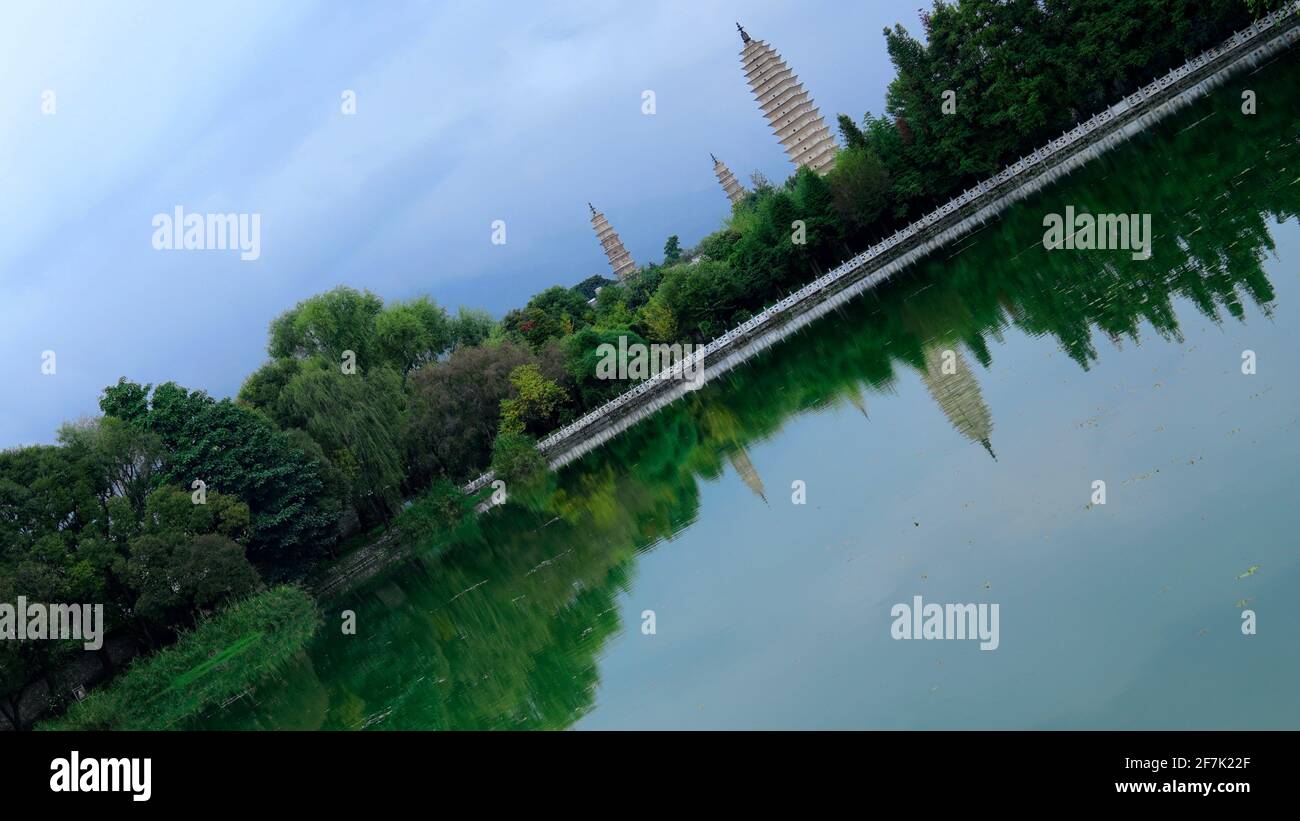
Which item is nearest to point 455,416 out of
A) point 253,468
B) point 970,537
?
point 253,468

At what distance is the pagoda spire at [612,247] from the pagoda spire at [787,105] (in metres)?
24.8

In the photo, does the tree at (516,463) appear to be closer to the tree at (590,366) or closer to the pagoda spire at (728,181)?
the tree at (590,366)

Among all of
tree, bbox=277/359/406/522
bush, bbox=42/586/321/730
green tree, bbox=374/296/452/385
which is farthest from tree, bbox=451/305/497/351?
bush, bbox=42/586/321/730

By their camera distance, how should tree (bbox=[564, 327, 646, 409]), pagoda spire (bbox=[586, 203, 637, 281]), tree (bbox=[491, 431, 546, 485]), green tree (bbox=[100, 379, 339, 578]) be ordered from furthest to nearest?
pagoda spire (bbox=[586, 203, 637, 281]) → tree (bbox=[564, 327, 646, 409]) → tree (bbox=[491, 431, 546, 485]) → green tree (bbox=[100, 379, 339, 578])

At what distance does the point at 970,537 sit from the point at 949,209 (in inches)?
1348

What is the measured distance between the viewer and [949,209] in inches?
1767

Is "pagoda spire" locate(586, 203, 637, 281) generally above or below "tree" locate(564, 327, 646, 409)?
above

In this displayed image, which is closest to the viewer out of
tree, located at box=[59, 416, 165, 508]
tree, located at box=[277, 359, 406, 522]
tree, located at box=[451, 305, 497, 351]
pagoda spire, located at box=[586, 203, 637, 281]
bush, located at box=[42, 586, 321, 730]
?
bush, located at box=[42, 586, 321, 730]

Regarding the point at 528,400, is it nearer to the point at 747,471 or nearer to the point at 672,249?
the point at 747,471

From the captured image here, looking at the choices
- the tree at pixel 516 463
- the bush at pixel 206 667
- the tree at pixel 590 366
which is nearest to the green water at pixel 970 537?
the bush at pixel 206 667

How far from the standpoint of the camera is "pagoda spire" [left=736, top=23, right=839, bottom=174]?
74688 millimetres

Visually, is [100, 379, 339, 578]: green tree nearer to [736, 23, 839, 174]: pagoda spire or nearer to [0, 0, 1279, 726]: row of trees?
[0, 0, 1279, 726]: row of trees

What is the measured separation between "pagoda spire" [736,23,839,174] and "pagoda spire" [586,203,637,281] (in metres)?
24.8
